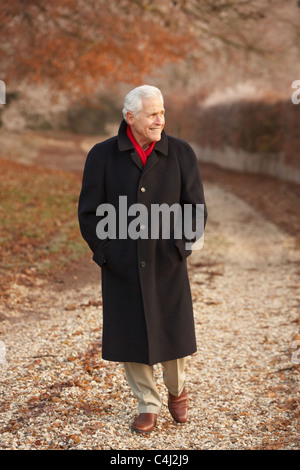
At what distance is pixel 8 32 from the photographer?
12039 mm

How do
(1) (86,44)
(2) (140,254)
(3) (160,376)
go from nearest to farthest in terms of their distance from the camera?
(2) (140,254), (3) (160,376), (1) (86,44)

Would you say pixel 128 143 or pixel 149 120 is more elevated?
pixel 149 120

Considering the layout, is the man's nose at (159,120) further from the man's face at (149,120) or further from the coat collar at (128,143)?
the coat collar at (128,143)

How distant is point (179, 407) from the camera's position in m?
3.66

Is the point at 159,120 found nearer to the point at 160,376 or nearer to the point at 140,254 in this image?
the point at 140,254

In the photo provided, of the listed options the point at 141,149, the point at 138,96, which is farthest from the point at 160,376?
the point at 138,96

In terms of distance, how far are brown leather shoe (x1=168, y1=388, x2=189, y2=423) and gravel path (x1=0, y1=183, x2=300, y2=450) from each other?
65 millimetres

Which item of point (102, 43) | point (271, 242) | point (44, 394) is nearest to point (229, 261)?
point (271, 242)

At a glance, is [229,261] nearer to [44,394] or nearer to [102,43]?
[44,394]

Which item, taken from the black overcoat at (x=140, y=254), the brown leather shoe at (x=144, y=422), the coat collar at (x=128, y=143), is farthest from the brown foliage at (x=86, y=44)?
the brown leather shoe at (x=144, y=422)

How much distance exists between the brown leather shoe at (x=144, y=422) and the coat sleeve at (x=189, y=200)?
1036 mm

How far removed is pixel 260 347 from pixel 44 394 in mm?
2113

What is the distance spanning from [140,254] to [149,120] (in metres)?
0.77

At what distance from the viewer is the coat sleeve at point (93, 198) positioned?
10.9ft
